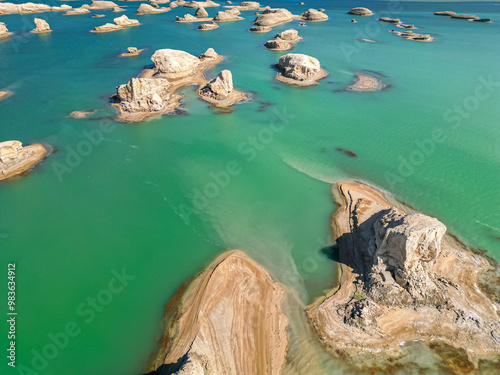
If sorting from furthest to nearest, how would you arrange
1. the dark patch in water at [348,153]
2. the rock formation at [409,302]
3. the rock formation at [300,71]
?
the rock formation at [300,71]
the dark patch in water at [348,153]
the rock formation at [409,302]

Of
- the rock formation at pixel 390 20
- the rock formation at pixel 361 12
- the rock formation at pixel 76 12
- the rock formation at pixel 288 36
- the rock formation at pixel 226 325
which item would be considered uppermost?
the rock formation at pixel 76 12

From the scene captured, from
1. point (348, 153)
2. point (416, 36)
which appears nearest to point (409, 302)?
point (348, 153)

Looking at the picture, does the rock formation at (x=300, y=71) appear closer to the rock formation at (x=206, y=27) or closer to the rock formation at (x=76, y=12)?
the rock formation at (x=206, y=27)

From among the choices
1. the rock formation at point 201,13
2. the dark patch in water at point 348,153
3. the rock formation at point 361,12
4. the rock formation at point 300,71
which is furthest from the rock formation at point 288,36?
the dark patch in water at point 348,153

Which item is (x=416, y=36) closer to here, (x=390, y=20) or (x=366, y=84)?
(x=390, y=20)

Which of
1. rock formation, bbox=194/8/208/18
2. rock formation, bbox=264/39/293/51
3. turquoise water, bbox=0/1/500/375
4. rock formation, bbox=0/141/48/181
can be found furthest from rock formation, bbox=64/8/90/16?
rock formation, bbox=0/141/48/181

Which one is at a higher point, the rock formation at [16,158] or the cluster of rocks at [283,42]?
the cluster of rocks at [283,42]

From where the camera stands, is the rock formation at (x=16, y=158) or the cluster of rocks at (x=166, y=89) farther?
the cluster of rocks at (x=166, y=89)
